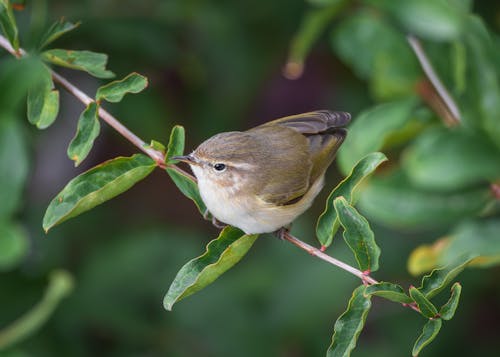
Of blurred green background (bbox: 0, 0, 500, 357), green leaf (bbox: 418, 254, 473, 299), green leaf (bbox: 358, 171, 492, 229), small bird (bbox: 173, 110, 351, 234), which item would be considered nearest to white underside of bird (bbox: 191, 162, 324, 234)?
small bird (bbox: 173, 110, 351, 234)

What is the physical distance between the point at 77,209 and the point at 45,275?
6.92 ft

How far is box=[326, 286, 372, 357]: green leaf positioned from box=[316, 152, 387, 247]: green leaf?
37cm

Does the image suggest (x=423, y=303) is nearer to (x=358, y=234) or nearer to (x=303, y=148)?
(x=358, y=234)

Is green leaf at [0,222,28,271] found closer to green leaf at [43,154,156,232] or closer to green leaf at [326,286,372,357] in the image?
green leaf at [43,154,156,232]

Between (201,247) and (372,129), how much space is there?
183cm

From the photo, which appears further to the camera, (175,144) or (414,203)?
(414,203)

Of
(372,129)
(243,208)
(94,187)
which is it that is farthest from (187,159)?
(372,129)

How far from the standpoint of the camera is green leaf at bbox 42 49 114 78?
3.10m

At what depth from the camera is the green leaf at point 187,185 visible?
10.6ft

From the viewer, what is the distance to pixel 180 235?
543 centimetres

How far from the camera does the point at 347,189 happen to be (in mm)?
3051

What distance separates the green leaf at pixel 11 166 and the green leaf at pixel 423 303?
1.85 m

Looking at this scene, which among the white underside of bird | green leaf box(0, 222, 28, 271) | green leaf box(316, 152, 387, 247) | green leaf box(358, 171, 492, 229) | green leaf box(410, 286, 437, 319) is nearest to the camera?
green leaf box(410, 286, 437, 319)

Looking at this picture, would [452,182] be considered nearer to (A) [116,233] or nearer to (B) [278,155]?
(B) [278,155]
